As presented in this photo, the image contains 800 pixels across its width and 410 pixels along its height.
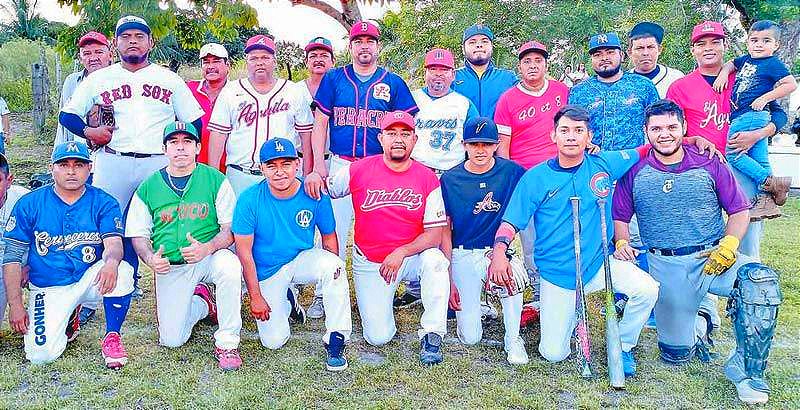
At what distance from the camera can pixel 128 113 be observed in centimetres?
502

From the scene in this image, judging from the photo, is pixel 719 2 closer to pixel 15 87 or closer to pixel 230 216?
pixel 230 216

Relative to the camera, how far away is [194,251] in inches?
172

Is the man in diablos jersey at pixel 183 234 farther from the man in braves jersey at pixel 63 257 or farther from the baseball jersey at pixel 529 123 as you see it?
the baseball jersey at pixel 529 123

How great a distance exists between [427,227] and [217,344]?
1596 millimetres

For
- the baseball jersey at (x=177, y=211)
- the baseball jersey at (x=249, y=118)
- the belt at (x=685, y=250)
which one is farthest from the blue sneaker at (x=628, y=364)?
the baseball jersey at (x=249, y=118)

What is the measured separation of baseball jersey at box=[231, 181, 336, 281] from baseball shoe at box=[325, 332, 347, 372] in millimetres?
643

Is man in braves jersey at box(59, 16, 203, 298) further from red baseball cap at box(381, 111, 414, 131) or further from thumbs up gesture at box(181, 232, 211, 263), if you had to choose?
red baseball cap at box(381, 111, 414, 131)

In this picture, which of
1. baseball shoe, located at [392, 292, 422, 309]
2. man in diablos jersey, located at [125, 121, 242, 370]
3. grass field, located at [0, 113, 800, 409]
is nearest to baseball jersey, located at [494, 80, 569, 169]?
grass field, located at [0, 113, 800, 409]

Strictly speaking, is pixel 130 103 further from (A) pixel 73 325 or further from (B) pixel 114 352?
(B) pixel 114 352

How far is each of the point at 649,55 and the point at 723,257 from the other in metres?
2.00

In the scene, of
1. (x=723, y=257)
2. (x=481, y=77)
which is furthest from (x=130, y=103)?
(x=723, y=257)

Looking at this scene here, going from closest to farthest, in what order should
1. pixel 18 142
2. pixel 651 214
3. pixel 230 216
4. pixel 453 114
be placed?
pixel 651 214
pixel 230 216
pixel 453 114
pixel 18 142

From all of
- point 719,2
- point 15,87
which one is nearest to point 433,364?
point 719,2

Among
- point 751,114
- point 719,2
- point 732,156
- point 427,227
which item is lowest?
point 427,227
